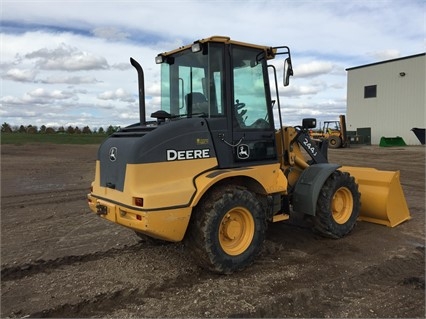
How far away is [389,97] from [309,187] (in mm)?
31223

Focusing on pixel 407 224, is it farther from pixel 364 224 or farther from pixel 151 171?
pixel 151 171

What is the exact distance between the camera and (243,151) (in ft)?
16.8

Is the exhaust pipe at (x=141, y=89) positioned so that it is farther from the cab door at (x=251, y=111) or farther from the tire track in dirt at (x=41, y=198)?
the tire track in dirt at (x=41, y=198)

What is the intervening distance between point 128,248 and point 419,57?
105 ft

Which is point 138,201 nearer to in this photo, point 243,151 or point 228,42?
point 243,151

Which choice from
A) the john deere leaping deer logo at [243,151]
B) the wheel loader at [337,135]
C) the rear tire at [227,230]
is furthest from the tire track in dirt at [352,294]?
the wheel loader at [337,135]

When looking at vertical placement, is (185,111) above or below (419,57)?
below

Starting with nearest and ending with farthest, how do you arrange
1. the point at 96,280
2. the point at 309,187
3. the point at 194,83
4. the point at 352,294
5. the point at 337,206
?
the point at 352,294
the point at 96,280
the point at 194,83
the point at 309,187
the point at 337,206

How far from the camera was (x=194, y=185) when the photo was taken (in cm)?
455

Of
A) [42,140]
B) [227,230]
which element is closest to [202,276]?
[227,230]

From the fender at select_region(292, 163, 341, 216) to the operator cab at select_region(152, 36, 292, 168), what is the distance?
68cm

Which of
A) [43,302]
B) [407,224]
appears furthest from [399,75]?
[43,302]

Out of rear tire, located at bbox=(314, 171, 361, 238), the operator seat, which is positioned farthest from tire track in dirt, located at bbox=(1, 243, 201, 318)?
rear tire, located at bbox=(314, 171, 361, 238)

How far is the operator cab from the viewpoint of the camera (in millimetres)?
4926
